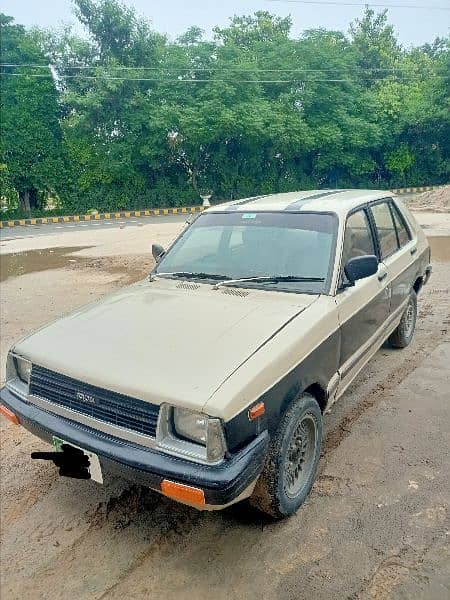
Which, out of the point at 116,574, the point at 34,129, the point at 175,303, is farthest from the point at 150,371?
the point at 34,129

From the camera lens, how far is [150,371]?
2336 mm

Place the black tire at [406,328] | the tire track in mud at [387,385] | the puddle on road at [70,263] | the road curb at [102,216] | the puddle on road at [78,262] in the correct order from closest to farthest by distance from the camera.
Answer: the tire track in mud at [387,385], the black tire at [406,328], the puddle on road at [70,263], the puddle on road at [78,262], the road curb at [102,216]

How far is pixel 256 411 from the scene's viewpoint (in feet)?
7.33

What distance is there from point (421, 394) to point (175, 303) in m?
2.44

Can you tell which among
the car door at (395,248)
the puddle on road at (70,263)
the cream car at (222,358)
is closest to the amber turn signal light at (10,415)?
the cream car at (222,358)

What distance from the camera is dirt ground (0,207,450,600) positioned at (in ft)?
7.52

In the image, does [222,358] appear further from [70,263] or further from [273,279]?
[70,263]

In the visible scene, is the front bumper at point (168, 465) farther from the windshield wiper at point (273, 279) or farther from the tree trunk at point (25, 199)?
the tree trunk at point (25, 199)

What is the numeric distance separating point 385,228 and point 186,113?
70.0ft

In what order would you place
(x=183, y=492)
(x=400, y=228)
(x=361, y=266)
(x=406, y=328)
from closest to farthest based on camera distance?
(x=183, y=492), (x=361, y=266), (x=400, y=228), (x=406, y=328)

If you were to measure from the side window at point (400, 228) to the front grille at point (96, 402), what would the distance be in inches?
129

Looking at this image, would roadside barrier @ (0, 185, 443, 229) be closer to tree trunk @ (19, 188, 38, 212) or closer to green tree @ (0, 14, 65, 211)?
tree trunk @ (19, 188, 38, 212)

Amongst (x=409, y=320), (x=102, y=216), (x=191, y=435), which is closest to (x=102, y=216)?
(x=102, y=216)

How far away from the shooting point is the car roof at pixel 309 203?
142 inches
